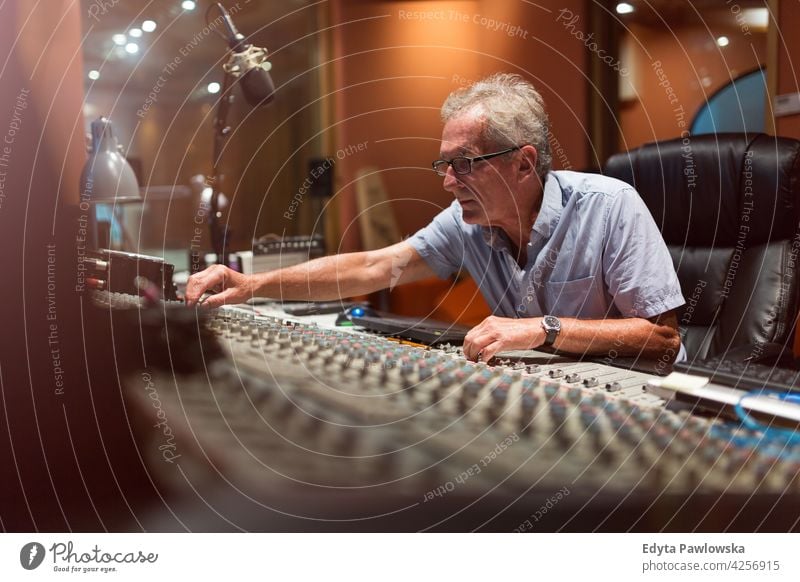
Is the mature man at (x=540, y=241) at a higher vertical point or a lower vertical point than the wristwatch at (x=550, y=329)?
higher

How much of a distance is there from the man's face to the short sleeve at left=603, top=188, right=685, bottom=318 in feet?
0.67

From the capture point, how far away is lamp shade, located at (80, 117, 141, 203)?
1369mm

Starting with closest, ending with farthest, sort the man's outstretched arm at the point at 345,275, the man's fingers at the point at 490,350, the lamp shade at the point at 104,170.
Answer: the man's fingers at the point at 490,350, the lamp shade at the point at 104,170, the man's outstretched arm at the point at 345,275

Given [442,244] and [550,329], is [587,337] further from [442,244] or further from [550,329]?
[442,244]

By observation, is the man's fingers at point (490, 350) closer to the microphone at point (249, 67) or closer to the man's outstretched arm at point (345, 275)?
the man's outstretched arm at point (345, 275)

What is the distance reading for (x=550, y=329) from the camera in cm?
119

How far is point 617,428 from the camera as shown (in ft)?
3.02

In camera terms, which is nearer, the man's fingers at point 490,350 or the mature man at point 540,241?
the man's fingers at point 490,350

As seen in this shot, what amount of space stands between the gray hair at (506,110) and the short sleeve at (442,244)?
0.22 metres

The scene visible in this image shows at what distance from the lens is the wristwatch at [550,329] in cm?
119

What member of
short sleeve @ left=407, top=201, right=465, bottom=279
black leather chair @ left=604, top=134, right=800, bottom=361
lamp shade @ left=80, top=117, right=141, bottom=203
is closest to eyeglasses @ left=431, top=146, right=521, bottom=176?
short sleeve @ left=407, top=201, right=465, bottom=279

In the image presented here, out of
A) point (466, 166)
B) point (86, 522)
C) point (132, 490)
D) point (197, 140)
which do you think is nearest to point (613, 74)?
point (466, 166)

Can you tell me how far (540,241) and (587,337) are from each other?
0.89 ft

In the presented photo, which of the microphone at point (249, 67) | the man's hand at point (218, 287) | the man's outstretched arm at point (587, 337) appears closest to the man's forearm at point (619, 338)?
the man's outstretched arm at point (587, 337)
